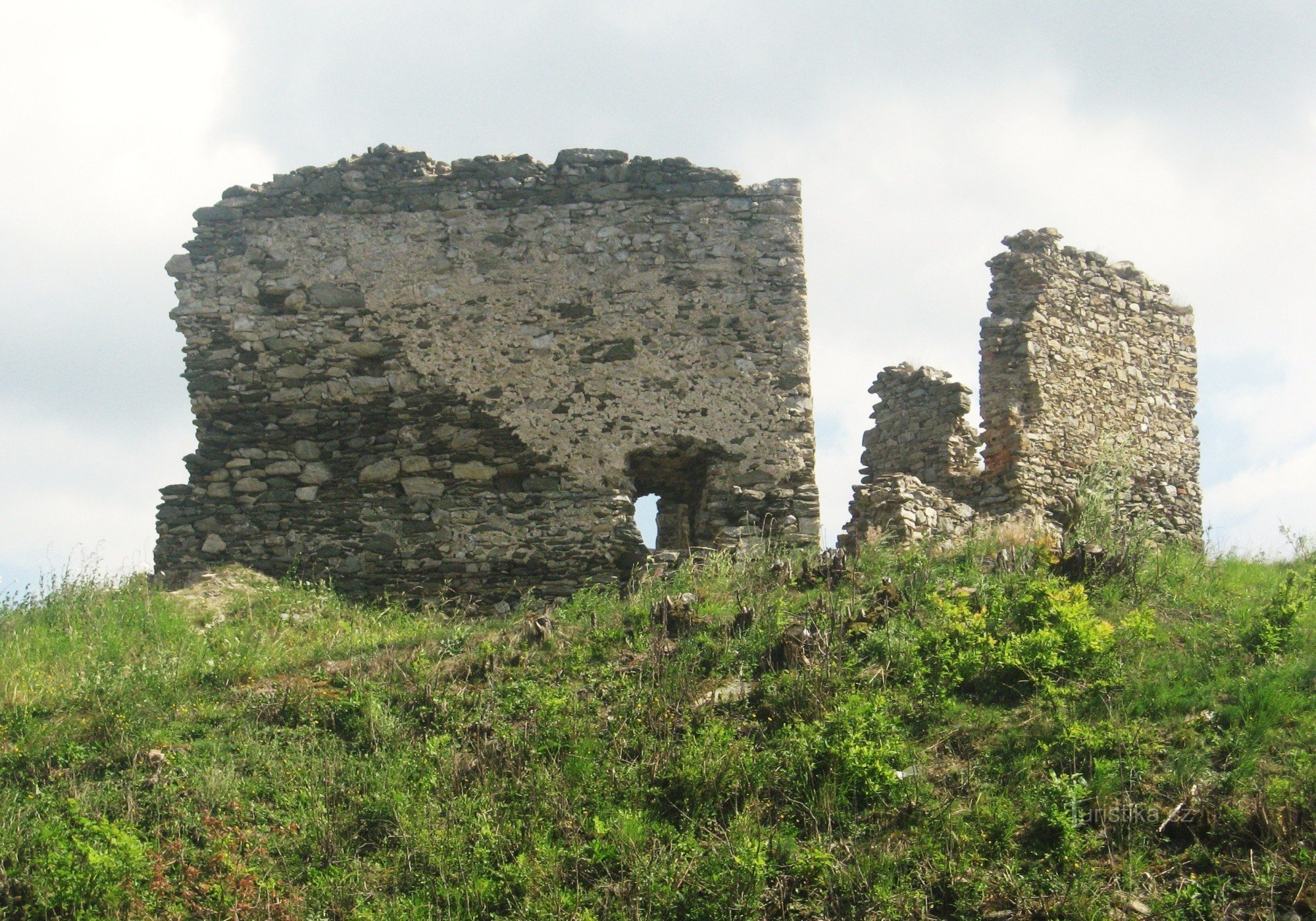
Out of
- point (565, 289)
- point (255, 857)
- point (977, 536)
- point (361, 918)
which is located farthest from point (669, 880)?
point (565, 289)

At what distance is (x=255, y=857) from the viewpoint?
19.8ft

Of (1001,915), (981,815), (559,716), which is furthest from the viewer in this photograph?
(559,716)

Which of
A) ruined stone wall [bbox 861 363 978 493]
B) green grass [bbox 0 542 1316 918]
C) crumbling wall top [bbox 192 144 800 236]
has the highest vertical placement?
crumbling wall top [bbox 192 144 800 236]

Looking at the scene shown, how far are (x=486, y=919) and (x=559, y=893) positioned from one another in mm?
350

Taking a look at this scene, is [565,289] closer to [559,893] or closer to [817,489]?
[817,489]

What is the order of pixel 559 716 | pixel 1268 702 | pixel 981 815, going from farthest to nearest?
1. pixel 559 716
2. pixel 1268 702
3. pixel 981 815

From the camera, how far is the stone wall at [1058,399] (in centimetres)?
1297

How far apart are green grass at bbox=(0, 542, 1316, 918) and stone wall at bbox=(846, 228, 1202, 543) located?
412cm

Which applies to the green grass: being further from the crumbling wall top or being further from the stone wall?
the crumbling wall top

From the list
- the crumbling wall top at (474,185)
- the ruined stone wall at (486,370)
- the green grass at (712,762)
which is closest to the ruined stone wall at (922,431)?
the ruined stone wall at (486,370)

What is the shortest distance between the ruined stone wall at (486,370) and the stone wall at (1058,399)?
2.58 meters

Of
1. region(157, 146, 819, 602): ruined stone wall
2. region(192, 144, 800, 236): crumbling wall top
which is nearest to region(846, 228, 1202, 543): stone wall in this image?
region(157, 146, 819, 602): ruined stone wall

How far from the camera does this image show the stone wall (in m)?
13.0

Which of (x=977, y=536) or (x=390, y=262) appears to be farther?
(x=390, y=262)
